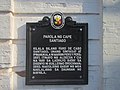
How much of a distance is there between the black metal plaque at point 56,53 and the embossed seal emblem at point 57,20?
1.2 inches

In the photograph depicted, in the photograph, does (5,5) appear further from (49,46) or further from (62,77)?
(62,77)

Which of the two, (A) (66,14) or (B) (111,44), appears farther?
(A) (66,14)

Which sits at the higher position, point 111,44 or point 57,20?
point 57,20

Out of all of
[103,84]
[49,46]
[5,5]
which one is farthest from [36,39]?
[103,84]

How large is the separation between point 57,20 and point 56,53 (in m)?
0.43

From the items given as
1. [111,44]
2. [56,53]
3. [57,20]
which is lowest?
[56,53]

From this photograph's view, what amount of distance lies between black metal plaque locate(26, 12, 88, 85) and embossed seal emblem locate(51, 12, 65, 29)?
0.10ft

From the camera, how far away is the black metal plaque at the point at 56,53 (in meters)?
3.96

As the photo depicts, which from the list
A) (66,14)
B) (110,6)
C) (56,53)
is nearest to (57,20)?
(66,14)

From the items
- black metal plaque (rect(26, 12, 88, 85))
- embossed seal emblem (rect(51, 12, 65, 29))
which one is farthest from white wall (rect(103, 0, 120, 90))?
embossed seal emblem (rect(51, 12, 65, 29))

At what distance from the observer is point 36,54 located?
395cm

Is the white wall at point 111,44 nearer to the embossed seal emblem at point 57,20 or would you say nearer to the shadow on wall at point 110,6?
the shadow on wall at point 110,6

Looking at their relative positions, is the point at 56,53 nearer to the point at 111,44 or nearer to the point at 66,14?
the point at 66,14

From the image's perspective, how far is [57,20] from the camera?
13.1 ft
